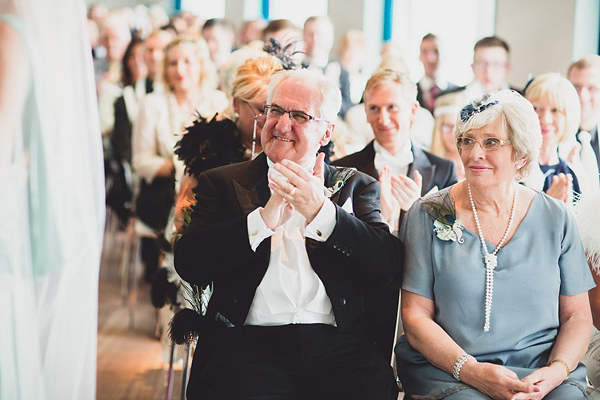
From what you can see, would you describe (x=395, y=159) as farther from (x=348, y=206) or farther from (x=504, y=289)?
(x=504, y=289)

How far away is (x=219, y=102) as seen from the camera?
4.77 metres

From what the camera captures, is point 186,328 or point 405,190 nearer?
point 186,328

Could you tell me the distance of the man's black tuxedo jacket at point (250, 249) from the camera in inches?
83.4

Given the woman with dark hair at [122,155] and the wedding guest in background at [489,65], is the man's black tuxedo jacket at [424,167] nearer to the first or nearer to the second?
the wedding guest in background at [489,65]

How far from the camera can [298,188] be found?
79.7 inches

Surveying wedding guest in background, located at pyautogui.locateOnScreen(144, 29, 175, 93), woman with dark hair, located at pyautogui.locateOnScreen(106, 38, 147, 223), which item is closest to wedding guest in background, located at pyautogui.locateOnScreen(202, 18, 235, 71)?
wedding guest in background, located at pyautogui.locateOnScreen(144, 29, 175, 93)

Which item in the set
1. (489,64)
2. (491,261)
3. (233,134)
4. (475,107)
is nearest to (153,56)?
(489,64)

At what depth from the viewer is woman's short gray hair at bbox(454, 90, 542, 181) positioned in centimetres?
222

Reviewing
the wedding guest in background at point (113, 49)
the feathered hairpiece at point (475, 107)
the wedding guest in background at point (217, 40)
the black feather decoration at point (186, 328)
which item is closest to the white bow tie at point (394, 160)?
the feathered hairpiece at point (475, 107)

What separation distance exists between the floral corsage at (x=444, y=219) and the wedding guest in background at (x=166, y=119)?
7.18 ft

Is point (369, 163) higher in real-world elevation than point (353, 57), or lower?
lower

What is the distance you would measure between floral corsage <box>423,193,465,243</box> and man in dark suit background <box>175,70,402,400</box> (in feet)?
0.46

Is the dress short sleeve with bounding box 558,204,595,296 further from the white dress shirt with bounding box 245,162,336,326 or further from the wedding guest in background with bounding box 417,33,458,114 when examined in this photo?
the wedding guest in background with bounding box 417,33,458,114

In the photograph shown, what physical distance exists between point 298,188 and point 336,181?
0.34 m
